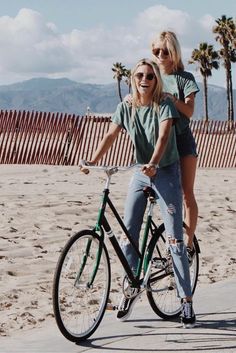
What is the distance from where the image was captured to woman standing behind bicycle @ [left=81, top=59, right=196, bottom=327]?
17.2 feet

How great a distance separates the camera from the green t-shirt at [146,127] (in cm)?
525

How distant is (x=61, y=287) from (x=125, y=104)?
1.20 meters

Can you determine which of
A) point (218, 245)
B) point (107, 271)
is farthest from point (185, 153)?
point (218, 245)

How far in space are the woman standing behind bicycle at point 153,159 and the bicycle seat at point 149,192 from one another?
3 cm

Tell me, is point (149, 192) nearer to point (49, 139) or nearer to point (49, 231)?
point (49, 231)

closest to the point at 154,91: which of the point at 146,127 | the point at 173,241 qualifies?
the point at 146,127

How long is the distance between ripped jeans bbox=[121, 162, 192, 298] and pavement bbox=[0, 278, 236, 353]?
0.29 metres

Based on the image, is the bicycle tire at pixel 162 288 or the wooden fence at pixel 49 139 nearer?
the bicycle tire at pixel 162 288

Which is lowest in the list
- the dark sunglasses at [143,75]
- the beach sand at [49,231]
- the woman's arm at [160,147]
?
the beach sand at [49,231]

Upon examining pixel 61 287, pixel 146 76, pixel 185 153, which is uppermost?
pixel 146 76

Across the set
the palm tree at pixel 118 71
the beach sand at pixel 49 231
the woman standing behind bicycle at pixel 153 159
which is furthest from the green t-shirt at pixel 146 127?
the palm tree at pixel 118 71

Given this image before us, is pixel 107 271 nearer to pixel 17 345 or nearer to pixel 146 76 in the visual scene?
pixel 17 345

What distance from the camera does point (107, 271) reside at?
5.33 meters

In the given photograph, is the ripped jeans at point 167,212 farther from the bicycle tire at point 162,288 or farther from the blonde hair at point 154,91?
the blonde hair at point 154,91
